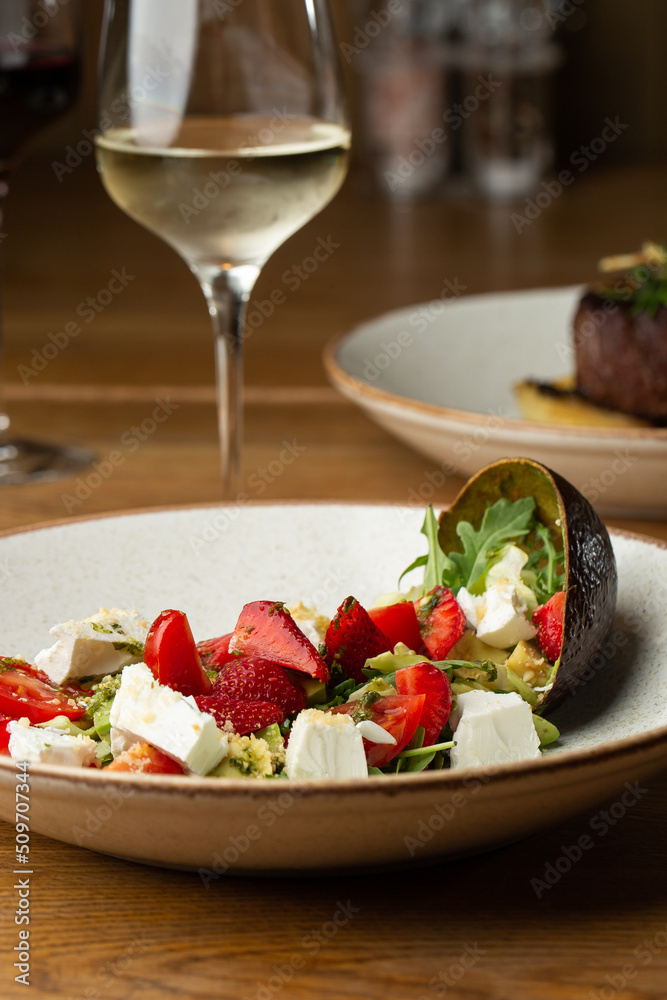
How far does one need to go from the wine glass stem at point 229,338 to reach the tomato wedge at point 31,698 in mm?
548

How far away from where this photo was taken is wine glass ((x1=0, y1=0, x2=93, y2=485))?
1.55m

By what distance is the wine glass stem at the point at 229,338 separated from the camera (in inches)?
52.0

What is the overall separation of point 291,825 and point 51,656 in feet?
0.94

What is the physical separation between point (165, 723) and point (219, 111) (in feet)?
2.31

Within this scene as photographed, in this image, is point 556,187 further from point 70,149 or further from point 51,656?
point 51,656

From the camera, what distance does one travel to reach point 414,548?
1.14 m

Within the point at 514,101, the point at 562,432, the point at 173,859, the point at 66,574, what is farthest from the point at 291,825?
the point at 514,101
